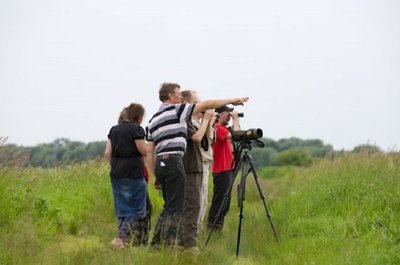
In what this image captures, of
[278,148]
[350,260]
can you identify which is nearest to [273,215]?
[350,260]

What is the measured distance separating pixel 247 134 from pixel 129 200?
1.54 meters

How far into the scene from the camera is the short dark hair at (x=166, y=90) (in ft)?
21.5

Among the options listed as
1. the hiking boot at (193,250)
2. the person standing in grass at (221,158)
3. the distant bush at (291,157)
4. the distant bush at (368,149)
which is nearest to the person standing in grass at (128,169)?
the hiking boot at (193,250)

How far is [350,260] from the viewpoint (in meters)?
5.66

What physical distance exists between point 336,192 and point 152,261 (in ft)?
13.4

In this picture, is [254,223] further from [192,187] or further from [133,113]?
[133,113]

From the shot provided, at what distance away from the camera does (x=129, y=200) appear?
7.07m

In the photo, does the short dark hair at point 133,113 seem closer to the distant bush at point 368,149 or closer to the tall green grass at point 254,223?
the tall green grass at point 254,223

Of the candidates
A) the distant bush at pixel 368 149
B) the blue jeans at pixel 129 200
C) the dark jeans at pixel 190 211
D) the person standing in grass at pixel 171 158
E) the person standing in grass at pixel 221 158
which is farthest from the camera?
the distant bush at pixel 368 149

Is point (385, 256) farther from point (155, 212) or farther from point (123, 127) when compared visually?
point (155, 212)

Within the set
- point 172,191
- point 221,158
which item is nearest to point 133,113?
point 172,191

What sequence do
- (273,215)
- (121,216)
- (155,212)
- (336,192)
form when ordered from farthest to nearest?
(155,212)
(273,215)
(336,192)
(121,216)

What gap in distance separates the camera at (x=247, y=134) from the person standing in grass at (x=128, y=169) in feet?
3.58

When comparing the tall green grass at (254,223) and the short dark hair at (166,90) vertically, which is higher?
the short dark hair at (166,90)
